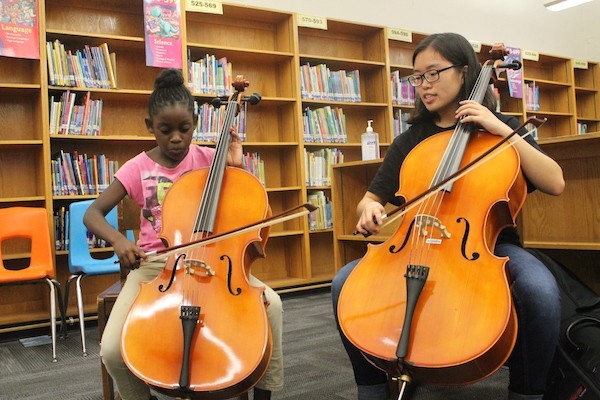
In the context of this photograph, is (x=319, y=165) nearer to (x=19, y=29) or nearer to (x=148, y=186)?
(x=19, y=29)

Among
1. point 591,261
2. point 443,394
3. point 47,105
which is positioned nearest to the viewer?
point 443,394

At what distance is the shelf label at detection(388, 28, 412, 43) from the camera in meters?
4.72

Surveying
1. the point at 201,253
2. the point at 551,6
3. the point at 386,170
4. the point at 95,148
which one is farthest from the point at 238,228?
the point at 551,6

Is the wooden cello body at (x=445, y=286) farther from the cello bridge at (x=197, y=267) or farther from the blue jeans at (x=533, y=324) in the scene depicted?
the cello bridge at (x=197, y=267)

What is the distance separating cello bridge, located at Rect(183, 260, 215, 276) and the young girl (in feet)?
0.66

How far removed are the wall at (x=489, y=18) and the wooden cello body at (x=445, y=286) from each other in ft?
11.2

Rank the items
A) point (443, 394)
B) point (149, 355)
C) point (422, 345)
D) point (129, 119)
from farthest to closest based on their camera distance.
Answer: point (129, 119) < point (443, 394) < point (149, 355) < point (422, 345)

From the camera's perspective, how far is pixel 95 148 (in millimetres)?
3676

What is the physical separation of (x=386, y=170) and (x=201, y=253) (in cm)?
62

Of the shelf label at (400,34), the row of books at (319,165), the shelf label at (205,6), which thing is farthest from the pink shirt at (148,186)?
the shelf label at (400,34)

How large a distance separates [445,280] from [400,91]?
3.92m

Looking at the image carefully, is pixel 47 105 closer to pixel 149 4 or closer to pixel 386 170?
pixel 149 4

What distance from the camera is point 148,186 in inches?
65.6

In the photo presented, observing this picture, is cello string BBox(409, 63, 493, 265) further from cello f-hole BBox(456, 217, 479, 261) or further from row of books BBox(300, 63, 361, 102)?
row of books BBox(300, 63, 361, 102)
